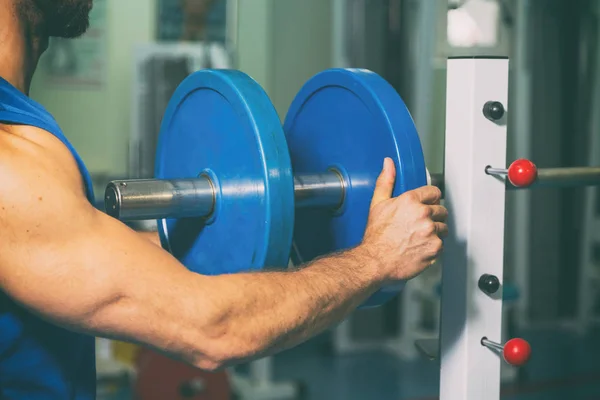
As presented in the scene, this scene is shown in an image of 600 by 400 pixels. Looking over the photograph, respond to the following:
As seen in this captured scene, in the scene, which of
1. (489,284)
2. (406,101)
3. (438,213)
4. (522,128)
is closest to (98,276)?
(438,213)

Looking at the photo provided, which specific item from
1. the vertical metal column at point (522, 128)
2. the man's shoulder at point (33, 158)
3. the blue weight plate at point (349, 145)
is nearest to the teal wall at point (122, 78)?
the vertical metal column at point (522, 128)

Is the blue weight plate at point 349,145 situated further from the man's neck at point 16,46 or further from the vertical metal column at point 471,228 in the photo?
the man's neck at point 16,46

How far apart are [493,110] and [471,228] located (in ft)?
0.60

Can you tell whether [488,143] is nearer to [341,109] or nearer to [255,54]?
[341,109]

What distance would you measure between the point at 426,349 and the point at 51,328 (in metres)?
0.59

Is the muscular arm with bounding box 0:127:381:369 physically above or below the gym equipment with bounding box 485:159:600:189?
below

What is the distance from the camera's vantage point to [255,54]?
333cm

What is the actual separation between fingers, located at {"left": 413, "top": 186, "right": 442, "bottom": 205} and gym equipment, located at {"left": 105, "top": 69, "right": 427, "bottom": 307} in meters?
0.01

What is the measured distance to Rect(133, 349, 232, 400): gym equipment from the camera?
2.88 meters

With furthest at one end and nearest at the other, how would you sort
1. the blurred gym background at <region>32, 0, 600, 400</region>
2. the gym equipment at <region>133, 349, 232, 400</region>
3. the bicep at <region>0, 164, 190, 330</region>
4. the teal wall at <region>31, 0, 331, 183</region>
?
the teal wall at <region>31, 0, 331, 183</region>, the blurred gym background at <region>32, 0, 600, 400</region>, the gym equipment at <region>133, 349, 232, 400</region>, the bicep at <region>0, 164, 190, 330</region>

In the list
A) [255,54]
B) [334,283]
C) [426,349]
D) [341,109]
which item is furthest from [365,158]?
[255,54]

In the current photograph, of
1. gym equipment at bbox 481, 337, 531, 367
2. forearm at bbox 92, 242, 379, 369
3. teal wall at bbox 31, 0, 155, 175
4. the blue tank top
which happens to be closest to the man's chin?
the blue tank top

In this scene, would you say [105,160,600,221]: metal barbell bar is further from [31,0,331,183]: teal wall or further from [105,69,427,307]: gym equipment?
[31,0,331,183]: teal wall

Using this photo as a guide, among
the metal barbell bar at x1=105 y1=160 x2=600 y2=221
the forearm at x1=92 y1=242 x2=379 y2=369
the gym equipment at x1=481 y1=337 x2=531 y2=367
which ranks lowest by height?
the gym equipment at x1=481 y1=337 x2=531 y2=367
